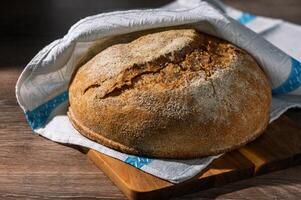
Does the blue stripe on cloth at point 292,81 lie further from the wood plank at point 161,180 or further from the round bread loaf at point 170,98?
the wood plank at point 161,180

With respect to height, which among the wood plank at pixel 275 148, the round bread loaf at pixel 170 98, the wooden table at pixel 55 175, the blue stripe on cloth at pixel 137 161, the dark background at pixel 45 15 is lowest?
the wooden table at pixel 55 175

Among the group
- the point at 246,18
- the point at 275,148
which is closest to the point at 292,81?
the point at 275,148

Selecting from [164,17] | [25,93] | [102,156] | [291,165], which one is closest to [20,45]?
[25,93]

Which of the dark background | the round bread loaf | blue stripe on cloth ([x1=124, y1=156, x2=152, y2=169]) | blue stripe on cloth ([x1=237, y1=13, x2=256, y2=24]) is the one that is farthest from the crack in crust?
blue stripe on cloth ([x1=237, y1=13, x2=256, y2=24])

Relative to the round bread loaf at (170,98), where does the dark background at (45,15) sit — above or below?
below

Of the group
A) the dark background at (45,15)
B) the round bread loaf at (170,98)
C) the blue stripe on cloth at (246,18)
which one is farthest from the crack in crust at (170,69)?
the blue stripe on cloth at (246,18)

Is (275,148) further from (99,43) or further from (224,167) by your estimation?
(99,43)
